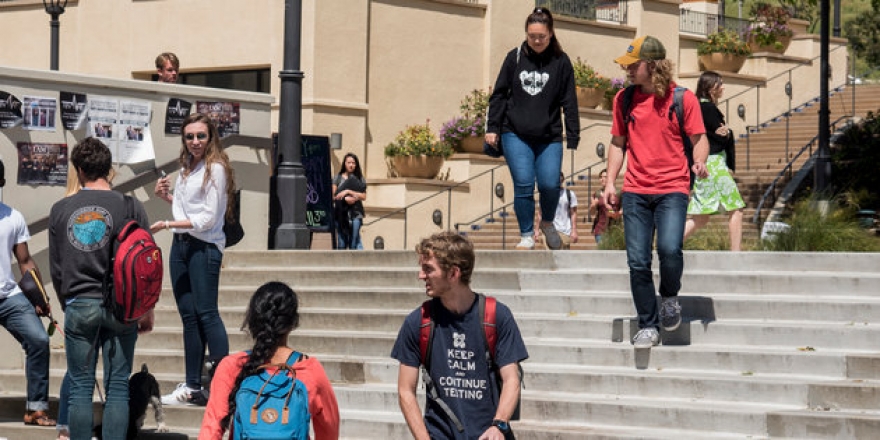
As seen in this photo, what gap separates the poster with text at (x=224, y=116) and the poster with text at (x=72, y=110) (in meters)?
1.33

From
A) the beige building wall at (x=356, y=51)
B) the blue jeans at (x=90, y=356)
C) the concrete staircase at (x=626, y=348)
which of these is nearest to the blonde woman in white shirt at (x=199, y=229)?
the concrete staircase at (x=626, y=348)

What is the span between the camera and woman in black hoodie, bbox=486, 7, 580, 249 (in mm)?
11859

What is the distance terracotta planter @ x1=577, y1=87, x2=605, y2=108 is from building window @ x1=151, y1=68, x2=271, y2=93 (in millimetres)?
5287

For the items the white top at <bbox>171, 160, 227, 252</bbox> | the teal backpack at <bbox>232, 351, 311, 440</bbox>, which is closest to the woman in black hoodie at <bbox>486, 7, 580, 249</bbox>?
the white top at <bbox>171, 160, 227, 252</bbox>

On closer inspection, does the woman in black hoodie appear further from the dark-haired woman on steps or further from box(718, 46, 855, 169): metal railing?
box(718, 46, 855, 169): metal railing

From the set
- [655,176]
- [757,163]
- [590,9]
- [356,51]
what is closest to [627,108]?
[655,176]

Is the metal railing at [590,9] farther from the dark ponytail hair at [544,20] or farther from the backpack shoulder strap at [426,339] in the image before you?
the backpack shoulder strap at [426,339]

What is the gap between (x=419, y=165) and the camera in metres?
23.9

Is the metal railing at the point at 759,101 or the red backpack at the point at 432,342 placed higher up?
the metal railing at the point at 759,101

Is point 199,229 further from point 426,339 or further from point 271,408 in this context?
point 271,408

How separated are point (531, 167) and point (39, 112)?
4273 mm

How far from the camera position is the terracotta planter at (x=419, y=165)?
2391 cm

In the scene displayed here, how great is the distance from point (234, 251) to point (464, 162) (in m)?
9.82

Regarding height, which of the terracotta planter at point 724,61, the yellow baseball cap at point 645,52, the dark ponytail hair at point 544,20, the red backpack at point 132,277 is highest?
the terracotta planter at point 724,61
